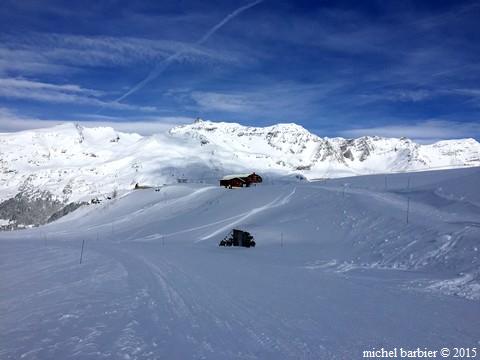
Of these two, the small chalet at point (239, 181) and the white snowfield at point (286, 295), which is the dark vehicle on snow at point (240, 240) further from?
the small chalet at point (239, 181)

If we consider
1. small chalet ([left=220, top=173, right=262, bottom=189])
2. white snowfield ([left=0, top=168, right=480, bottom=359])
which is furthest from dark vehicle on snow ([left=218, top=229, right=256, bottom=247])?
small chalet ([left=220, top=173, right=262, bottom=189])

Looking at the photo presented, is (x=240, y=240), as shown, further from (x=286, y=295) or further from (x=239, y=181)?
(x=239, y=181)

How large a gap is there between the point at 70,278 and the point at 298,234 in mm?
19891

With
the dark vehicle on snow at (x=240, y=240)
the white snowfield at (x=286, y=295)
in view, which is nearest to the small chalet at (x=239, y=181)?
the dark vehicle on snow at (x=240, y=240)

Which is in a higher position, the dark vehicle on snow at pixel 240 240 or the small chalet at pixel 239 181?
the small chalet at pixel 239 181

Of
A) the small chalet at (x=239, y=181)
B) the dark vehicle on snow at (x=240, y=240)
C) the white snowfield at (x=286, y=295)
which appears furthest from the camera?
the small chalet at (x=239, y=181)

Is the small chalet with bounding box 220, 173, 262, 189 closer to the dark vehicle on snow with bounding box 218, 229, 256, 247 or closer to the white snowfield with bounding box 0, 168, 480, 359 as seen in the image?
the dark vehicle on snow with bounding box 218, 229, 256, 247

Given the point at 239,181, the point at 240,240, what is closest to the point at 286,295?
the point at 240,240

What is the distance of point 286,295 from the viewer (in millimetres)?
13703

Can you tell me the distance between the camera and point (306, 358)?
7.74 meters

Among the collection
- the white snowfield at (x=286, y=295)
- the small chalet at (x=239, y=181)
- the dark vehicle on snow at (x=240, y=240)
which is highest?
the small chalet at (x=239, y=181)

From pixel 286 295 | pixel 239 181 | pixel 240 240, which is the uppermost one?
pixel 239 181

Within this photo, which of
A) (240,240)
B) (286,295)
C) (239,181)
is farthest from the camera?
(239,181)

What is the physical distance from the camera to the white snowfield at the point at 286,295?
851 centimetres
